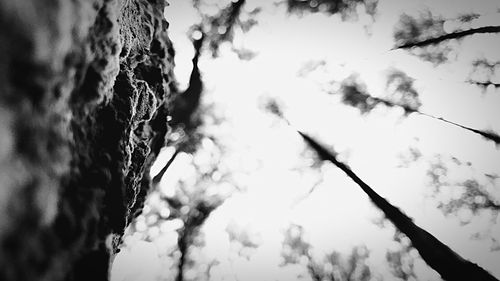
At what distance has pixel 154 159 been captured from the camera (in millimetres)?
3467

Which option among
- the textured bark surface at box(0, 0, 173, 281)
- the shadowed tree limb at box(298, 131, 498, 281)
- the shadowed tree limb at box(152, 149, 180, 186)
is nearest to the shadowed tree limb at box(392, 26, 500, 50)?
the shadowed tree limb at box(298, 131, 498, 281)

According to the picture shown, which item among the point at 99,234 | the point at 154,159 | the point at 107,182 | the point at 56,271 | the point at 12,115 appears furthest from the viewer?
the point at 154,159

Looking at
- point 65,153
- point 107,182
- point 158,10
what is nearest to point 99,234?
point 107,182

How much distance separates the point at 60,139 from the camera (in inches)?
47.6

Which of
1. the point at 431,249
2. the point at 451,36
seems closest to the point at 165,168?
the point at 431,249

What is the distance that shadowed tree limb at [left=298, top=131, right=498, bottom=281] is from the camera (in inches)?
142

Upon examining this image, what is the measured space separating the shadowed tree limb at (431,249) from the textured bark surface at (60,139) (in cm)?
382

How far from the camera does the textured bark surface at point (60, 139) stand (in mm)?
910

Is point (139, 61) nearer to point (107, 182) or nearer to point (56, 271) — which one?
point (107, 182)

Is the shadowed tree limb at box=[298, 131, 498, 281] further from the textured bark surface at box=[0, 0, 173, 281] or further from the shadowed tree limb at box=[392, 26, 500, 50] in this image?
the textured bark surface at box=[0, 0, 173, 281]

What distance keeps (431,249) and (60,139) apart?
14.3ft

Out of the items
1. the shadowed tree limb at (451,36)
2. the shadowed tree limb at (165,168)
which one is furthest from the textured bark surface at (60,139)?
the shadowed tree limb at (451,36)

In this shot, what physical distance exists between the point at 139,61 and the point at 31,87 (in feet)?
6.10

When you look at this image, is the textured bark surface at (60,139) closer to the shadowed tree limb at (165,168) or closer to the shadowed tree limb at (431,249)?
the shadowed tree limb at (165,168)
